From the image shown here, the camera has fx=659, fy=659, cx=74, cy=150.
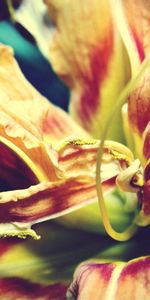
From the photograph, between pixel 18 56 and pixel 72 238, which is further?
pixel 18 56

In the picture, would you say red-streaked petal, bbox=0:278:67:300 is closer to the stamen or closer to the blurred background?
the stamen

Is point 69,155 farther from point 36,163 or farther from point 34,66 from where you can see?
point 34,66

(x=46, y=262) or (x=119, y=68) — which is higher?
(x=119, y=68)

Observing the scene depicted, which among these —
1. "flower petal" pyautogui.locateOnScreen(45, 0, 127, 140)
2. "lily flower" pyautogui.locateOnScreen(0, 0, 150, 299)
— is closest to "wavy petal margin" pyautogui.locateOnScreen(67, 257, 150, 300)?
"lily flower" pyautogui.locateOnScreen(0, 0, 150, 299)

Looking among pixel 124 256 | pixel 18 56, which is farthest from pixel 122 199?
pixel 18 56

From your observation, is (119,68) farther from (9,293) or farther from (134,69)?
(9,293)

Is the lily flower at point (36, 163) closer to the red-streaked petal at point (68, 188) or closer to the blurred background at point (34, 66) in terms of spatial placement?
the red-streaked petal at point (68, 188)
